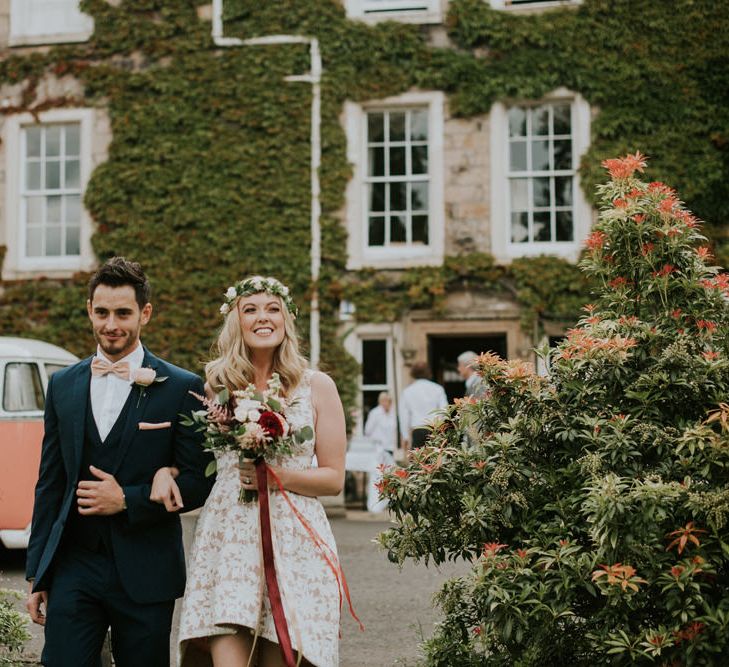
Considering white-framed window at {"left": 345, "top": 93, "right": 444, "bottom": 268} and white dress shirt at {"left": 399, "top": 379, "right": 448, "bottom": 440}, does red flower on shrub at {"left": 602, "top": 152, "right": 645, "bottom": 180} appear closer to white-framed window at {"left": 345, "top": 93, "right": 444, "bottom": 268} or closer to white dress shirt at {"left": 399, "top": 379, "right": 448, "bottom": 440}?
white dress shirt at {"left": 399, "top": 379, "right": 448, "bottom": 440}

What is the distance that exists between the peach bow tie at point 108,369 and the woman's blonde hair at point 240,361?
37cm

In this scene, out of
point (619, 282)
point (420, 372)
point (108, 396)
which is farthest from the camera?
point (420, 372)

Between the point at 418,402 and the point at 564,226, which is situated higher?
the point at 564,226

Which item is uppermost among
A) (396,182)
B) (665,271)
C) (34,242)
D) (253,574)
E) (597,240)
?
(396,182)

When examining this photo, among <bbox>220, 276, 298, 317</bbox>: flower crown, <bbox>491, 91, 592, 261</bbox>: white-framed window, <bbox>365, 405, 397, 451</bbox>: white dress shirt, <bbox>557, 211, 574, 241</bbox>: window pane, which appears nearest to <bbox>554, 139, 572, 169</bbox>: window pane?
<bbox>491, 91, 592, 261</bbox>: white-framed window

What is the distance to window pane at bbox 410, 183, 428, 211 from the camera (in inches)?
642

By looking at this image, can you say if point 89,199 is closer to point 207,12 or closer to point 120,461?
point 207,12

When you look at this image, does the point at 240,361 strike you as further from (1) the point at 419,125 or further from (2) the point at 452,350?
(2) the point at 452,350

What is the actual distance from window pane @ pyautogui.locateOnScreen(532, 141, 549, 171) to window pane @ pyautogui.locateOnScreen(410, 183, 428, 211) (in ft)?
5.51

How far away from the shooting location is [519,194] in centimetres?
1612

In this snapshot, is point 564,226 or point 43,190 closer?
point 564,226

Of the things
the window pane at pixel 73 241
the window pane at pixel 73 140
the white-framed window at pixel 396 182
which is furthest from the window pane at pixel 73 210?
the white-framed window at pixel 396 182

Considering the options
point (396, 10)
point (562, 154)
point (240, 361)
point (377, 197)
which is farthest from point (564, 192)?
point (240, 361)

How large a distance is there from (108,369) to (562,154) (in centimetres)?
1309
